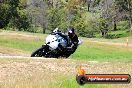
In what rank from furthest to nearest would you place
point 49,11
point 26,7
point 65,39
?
point 26,7, point 49,11, point 65,39

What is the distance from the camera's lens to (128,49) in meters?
42.5

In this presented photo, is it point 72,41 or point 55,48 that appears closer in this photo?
point 55,48

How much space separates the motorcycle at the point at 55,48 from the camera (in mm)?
18641

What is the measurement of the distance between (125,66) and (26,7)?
8370cm

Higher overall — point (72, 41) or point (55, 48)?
point (72, 41)

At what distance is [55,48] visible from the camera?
1891 centimetres

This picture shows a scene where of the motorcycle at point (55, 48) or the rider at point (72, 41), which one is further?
the rider at point (72, 41)

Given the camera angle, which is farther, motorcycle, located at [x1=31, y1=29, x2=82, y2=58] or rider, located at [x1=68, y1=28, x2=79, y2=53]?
rider, located at [x1=68, y1=28, x2=79, y2=53]

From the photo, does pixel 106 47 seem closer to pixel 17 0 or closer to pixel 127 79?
pixel 127 79

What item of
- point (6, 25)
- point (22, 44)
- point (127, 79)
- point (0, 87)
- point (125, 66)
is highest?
point (127, 79)

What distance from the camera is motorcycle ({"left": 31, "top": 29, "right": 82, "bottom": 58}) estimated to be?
18641mm

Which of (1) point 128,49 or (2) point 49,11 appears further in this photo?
(2) point 49,11

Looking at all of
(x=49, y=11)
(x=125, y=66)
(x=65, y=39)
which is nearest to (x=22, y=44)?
(x=65, y=39)

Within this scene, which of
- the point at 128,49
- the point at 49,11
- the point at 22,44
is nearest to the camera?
the point at 22,44
